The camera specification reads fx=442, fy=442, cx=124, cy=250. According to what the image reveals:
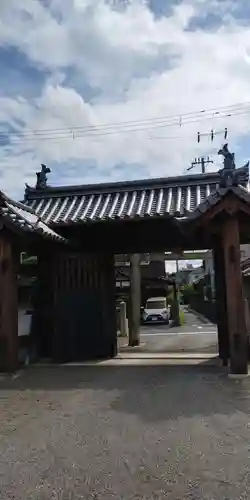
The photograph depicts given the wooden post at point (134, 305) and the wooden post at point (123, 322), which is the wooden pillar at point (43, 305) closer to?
the wooden post at point (134, 305)

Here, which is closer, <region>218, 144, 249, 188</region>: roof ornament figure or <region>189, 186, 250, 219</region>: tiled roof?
<region>189, 186, 250, 219</region>: tiled roof

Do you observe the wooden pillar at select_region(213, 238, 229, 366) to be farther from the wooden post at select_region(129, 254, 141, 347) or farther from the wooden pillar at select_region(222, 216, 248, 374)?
the wooden post at select_region(129, 254, 141, 347)

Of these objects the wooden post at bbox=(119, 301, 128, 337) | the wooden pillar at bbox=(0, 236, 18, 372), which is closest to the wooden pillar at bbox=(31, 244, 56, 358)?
the wooden pillar at bbox=(0, 236, 18, 372)

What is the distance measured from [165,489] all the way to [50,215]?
315 inches

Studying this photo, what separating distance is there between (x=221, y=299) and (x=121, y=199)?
349cm

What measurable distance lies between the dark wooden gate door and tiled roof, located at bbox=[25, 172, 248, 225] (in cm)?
112

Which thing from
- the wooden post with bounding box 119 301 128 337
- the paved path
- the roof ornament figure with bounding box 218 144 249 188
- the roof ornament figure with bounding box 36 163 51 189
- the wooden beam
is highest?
the roof ornament figure with bounding box 36 163 51 189

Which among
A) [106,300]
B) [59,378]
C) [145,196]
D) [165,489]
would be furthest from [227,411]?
[145,196]

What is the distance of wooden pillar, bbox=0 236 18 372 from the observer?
8.29 meters

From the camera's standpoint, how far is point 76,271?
1027 centimetres

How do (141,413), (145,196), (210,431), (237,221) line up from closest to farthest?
(210,431)
(141,413)
(237,221)
(145,196)

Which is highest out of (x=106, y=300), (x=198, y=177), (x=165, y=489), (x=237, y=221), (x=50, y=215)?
(x=198, y=177)

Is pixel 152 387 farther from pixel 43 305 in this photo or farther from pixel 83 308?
pixel 43 305

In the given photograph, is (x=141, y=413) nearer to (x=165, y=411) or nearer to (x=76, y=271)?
(x=165, y=411)
